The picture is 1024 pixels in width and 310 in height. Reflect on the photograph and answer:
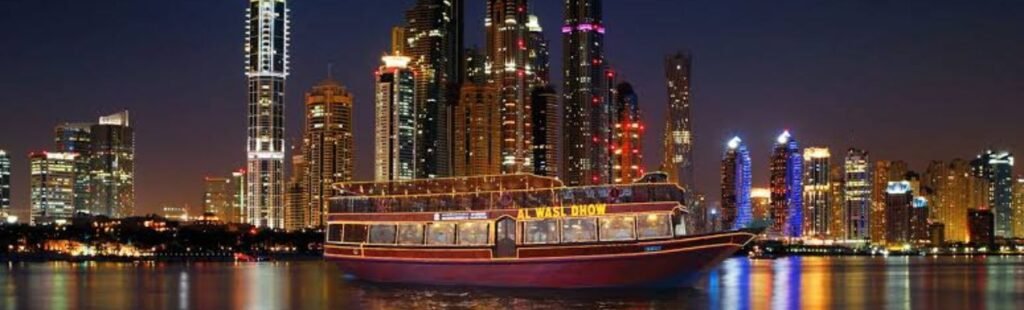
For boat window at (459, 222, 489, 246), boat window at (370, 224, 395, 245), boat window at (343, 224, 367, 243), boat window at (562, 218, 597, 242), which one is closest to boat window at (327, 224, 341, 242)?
boat window at (343, 224, 367, 243)

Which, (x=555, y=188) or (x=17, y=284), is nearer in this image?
(x=555, y=188)

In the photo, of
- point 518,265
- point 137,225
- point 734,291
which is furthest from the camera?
point 137,225

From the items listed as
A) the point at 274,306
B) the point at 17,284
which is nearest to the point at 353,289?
the point at 274,306

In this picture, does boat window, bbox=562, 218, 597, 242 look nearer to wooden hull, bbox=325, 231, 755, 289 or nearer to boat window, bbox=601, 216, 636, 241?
boat window, bbox=601, 216, 636, 241

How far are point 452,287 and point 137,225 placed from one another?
134 meters

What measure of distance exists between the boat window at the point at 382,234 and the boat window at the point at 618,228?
1150 cm

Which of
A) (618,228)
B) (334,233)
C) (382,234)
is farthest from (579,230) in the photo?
(334,233)

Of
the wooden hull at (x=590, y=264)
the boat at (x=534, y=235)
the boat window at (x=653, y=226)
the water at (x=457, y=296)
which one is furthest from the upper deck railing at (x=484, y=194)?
the water at (x=457, y=296)

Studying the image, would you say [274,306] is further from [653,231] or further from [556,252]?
[653,231]

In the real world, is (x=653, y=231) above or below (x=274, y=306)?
above

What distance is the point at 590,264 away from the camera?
49562 millimetres

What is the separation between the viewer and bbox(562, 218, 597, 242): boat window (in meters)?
49.8

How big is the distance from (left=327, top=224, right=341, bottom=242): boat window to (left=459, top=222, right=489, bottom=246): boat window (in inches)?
358

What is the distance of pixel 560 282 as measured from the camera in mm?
50781
